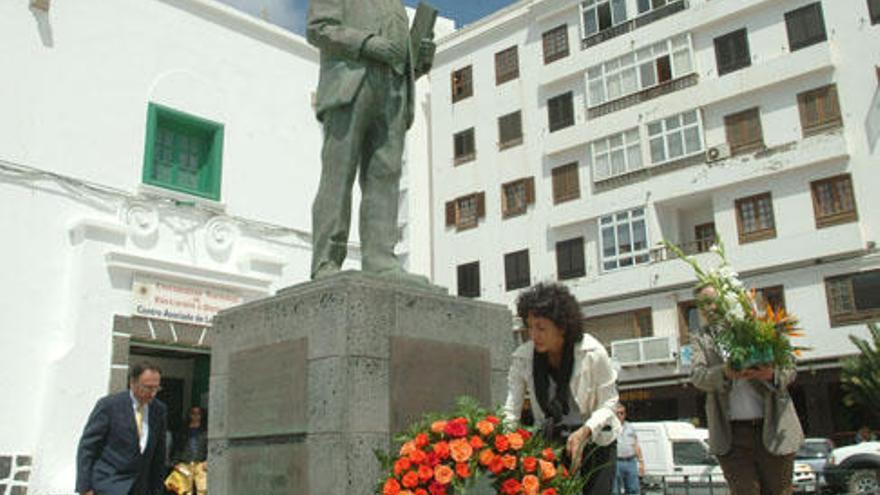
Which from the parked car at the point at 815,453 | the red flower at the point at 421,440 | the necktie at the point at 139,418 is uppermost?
the necktie at the point at 139,418

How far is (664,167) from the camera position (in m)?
28.7

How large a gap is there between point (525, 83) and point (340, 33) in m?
28.0

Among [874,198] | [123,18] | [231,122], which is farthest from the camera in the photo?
[874,198]

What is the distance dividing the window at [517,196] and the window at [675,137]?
16.9 feet

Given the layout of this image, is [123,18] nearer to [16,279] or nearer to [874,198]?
[16,279]

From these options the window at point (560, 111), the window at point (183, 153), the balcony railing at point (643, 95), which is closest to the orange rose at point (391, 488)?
the window at point (183, 153)

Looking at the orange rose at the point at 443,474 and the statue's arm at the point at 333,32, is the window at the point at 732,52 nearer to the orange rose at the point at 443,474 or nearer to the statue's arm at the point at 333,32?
the statue's arm at the point at 333,32

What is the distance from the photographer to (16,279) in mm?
12898

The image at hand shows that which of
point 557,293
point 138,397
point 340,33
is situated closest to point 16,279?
point 138,397

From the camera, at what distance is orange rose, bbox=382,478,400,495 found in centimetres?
377

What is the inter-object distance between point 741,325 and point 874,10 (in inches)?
939

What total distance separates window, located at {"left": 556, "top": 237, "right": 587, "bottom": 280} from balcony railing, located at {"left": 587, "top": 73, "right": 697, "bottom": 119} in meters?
4.65

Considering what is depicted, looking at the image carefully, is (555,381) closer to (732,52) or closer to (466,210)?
(732,52)

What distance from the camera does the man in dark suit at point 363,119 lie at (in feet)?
21.1
